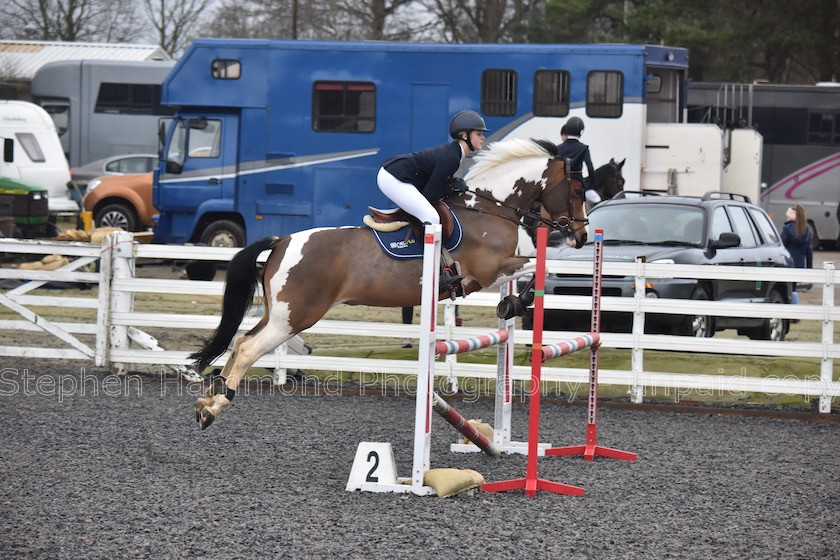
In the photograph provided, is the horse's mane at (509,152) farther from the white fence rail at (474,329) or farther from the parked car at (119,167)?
the parked car at (119,167)

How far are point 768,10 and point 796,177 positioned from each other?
25.3ft

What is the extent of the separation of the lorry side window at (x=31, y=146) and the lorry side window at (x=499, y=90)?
41.7 feet

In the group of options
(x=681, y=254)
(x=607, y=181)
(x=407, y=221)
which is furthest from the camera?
(x=607, y=181)

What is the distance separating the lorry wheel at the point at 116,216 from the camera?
77.8ft

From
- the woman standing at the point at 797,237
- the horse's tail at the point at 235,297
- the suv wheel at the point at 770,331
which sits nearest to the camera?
the horse's tail at the point at 235,297

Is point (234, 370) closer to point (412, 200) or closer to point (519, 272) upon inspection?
point (412, 200)

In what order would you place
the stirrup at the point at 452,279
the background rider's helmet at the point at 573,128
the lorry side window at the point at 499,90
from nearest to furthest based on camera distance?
the stirrup at the point at 452,279
the background rider's helmet at the point at 573,128
the lorry side window at the point at 499,90

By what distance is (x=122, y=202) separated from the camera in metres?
24.0

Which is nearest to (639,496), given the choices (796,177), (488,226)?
(488,226)

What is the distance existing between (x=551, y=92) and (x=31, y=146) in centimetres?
1389

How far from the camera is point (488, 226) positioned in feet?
26.3

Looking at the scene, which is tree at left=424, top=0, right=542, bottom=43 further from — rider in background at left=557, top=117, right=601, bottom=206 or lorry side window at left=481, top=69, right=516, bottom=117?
rider in background at left=557, top=117, right=601, bottom=206

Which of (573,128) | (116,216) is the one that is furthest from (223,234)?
(573,128)

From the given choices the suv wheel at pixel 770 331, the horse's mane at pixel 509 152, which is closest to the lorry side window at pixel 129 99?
the suv wheel at pixel 770 331
